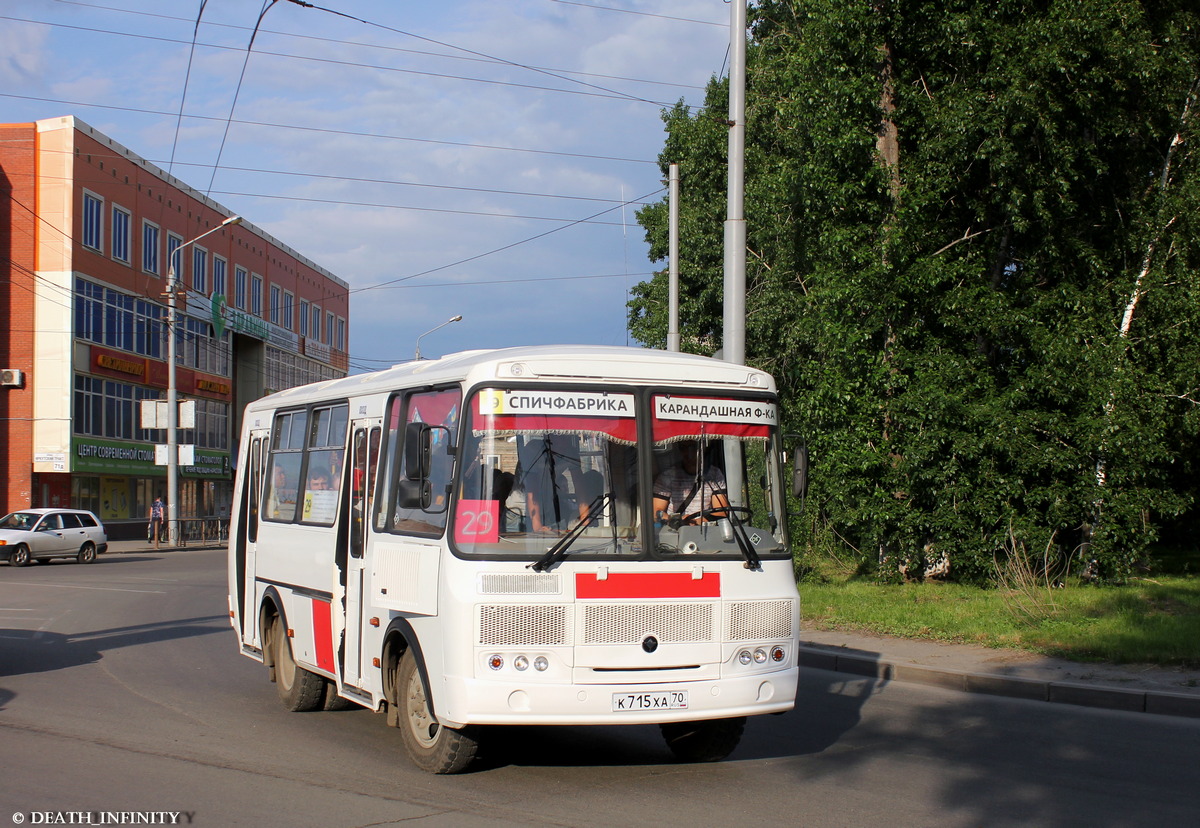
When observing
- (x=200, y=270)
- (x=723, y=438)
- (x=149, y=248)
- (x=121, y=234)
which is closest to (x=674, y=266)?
(x=723, y=438)

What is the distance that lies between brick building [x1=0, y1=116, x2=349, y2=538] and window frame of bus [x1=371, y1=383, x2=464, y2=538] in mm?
32573

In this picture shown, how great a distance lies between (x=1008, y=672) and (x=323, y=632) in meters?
6.44

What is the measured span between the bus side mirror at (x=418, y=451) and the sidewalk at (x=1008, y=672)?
6.30 m

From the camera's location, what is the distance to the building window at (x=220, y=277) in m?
59.7

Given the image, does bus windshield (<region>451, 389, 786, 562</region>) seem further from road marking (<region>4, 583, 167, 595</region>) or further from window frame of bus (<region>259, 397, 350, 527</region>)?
road marking (<region>4, 583, 167, 595</region>)

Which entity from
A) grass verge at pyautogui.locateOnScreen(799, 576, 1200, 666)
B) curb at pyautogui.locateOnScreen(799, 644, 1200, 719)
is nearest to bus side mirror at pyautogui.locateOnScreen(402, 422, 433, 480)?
curb at pyautogui.locateOnScreen(799, 644, 1200, 719)

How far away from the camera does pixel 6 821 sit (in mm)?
6086

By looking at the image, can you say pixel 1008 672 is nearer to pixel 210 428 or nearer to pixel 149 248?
pixel 149 248

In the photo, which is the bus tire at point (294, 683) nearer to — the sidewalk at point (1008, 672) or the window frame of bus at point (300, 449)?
the window frame of bus at point (300, 449)

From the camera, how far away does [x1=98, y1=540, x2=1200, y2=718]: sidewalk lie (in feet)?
32.4

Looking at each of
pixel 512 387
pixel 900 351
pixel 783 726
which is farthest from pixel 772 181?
pixel 512 387

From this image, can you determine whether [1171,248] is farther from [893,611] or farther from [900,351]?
[893,611]

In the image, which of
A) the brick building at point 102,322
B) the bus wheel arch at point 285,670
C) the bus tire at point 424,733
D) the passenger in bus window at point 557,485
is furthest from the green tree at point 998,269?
the brick building at point 102,322

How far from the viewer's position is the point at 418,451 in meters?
7.12
